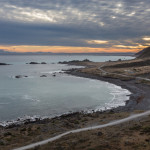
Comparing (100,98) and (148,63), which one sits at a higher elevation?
(148,63)

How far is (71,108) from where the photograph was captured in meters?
40.5

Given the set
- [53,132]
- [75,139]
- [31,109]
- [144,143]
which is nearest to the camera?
[144,143]

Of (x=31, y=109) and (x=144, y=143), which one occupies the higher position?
(x=144, y=143)

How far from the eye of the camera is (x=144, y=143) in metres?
17.8

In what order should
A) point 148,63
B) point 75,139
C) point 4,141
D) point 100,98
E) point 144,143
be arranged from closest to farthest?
1. point 144,143
2. point 75,139
3. point 4,141
4. point 100,98
5. point 148,63

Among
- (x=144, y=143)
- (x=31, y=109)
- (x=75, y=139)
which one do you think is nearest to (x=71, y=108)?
(x=31, y=109)

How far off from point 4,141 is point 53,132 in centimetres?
665

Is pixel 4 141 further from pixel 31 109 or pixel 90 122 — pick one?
pixel 31 109

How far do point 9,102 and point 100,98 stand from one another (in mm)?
25064

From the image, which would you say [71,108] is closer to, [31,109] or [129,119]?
[31,109]

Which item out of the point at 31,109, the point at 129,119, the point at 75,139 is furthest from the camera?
the point at 31,109

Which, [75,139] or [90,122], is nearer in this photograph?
[75,139]

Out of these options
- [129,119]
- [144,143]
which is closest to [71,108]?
[129,119]

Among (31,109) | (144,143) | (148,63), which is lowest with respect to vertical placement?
(31,109)
